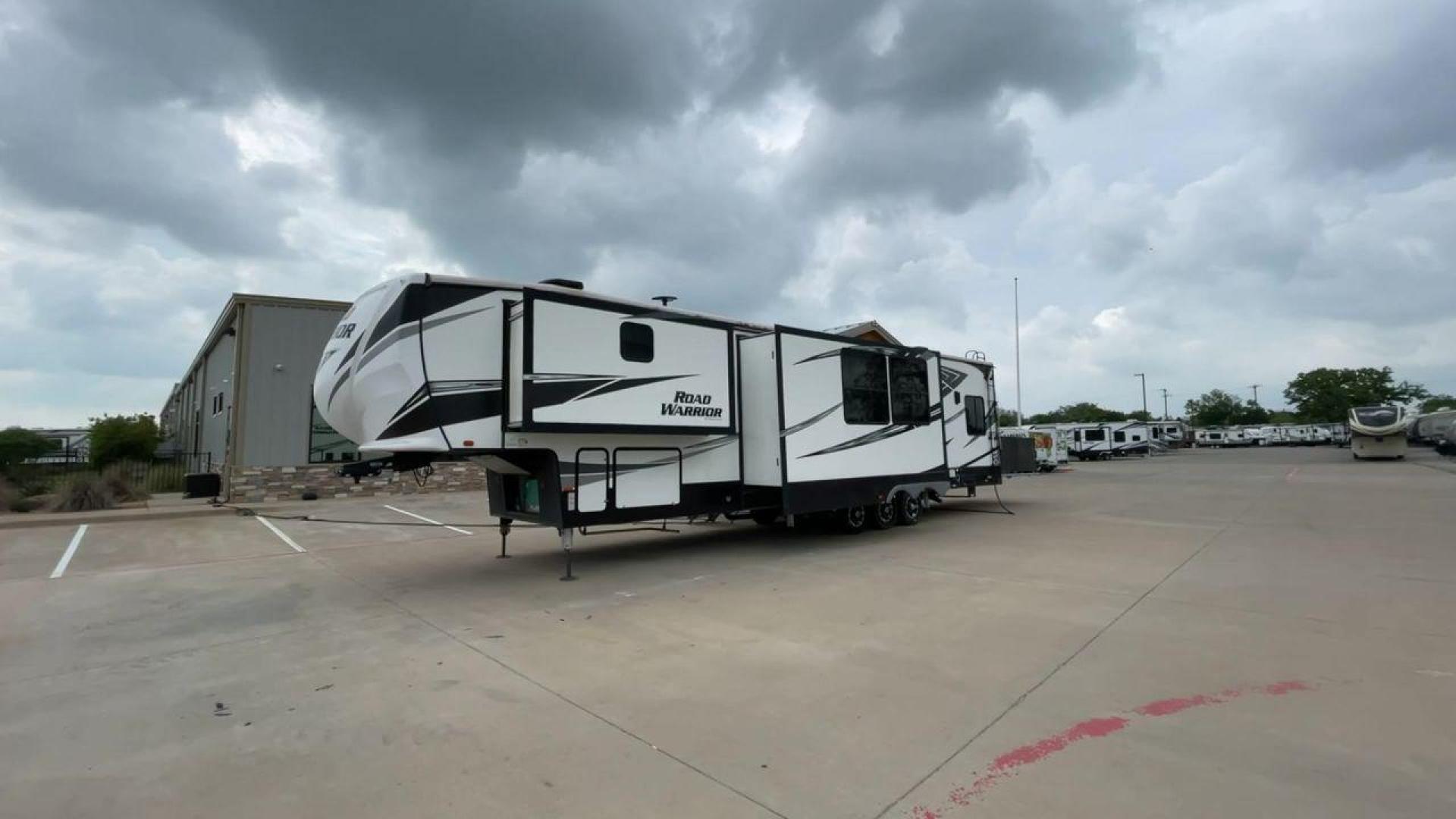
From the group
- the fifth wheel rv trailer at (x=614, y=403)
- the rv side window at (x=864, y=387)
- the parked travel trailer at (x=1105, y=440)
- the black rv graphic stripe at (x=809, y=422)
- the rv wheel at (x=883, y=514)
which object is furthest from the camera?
the parked travel trailer at (x=1105, y=440)

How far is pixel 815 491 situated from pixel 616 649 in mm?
4668

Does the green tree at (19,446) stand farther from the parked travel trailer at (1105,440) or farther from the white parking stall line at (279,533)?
the parked travel trailer at (1105,440)

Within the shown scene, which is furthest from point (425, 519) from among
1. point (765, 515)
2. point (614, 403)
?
point (614, 403)

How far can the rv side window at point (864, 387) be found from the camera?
967 centimetres

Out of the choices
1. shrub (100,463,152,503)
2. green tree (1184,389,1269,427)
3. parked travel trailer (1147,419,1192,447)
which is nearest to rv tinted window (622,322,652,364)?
shrub (100,463,152,503)

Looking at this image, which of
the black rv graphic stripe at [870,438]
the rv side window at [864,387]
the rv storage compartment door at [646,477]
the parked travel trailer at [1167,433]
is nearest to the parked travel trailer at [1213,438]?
the parked travel trailer at [1167,433]

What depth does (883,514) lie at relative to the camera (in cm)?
1114

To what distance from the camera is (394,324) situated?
21.5 ft

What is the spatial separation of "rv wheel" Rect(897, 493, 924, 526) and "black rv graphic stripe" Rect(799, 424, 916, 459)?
A: 3.89 feet

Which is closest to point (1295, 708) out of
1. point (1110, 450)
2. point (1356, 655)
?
point (1356, 655)

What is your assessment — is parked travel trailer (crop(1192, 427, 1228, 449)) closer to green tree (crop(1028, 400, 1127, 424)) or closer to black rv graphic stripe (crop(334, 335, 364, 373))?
green tree (crop(1028, 400, 1127, 424))

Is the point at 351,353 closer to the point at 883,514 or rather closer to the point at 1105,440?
the point at 883,514

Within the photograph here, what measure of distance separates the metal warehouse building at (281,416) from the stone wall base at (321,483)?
0.02 meters

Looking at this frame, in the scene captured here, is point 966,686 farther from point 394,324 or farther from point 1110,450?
point 1110,450
